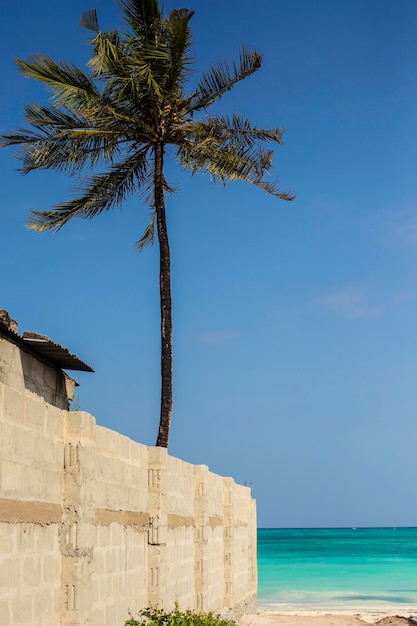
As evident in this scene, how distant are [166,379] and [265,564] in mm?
60112

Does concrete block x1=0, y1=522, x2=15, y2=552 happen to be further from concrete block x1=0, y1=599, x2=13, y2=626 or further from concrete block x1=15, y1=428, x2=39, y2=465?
concrete block x1=15, y1=428, x2=39, y2=465

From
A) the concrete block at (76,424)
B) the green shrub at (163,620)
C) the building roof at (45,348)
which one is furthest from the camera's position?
the building roof at (45,348)

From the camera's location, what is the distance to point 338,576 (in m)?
62.6

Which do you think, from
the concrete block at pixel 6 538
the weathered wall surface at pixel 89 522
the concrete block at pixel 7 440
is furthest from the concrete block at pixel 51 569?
the concrete block at pixel 7 440

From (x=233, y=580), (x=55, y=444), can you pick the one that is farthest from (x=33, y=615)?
(x=233, y=580)

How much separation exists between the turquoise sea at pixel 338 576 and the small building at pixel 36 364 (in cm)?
2369

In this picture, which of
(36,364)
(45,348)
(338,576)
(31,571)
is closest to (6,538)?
(31,571)

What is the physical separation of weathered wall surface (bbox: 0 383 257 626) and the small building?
8.85 ft

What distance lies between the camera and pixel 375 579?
60.2 meters

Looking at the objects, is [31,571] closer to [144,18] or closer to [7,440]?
[7,440]

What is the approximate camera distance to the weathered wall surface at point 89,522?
8.77 metres

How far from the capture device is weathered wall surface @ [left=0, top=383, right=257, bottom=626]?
28.8 ft

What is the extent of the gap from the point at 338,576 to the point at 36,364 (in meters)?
50.1

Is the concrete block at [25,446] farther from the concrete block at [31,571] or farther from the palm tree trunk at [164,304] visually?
the palm tree trunk at [164,304]
